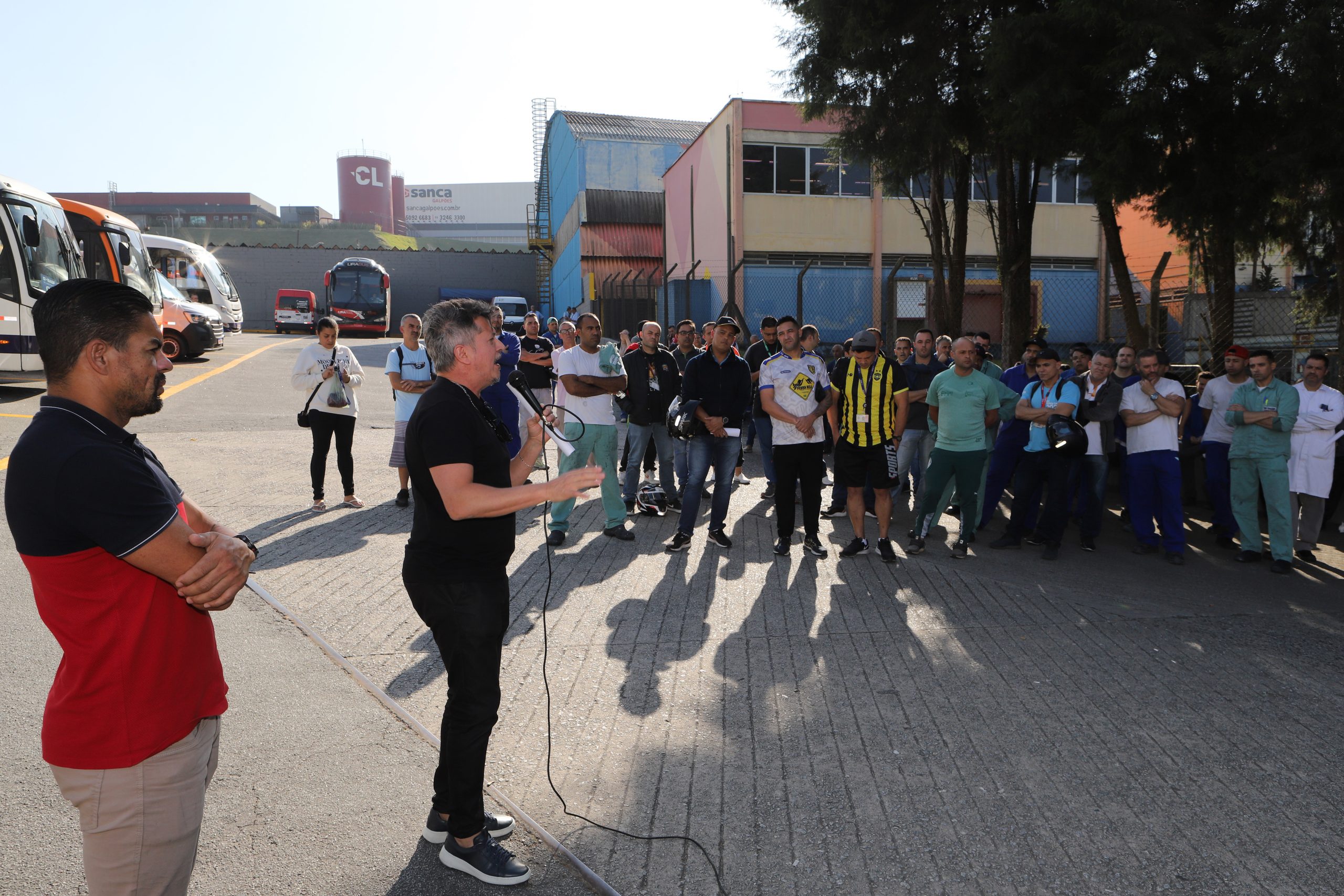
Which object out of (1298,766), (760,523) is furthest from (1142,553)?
(1298,766)

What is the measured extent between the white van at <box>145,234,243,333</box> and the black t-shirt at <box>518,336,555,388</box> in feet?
78.6

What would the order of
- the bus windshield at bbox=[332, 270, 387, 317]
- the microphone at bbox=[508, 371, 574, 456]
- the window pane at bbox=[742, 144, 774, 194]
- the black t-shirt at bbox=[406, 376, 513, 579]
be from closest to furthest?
the black t-shirt at bbox=[406, 376, 513, 579], the microphone at bbox=[508, 371, 574, 456], the window pane at bbox=[742, 144, 774, 194], the bus windshield at bbox=[332, 270, 387, 317]

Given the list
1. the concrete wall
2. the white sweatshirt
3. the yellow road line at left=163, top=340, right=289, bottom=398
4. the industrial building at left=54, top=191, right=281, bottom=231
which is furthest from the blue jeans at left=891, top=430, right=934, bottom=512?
the industrial building at left=54, top=191, right=281, bottom=231

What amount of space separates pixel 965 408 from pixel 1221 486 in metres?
2.63

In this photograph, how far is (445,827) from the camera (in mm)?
3342

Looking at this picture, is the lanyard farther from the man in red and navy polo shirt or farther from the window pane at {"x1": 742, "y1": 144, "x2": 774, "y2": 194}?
the window pane at {"x1": 742, "y1": 144, "x2": 774, "y2": 194}

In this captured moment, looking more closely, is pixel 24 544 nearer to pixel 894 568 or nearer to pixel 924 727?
pixel 924 727

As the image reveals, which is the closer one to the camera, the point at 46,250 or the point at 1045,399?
the point at 1045,399

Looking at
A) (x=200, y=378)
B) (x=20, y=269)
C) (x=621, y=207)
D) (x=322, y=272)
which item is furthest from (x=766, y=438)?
(x=322, y=272)

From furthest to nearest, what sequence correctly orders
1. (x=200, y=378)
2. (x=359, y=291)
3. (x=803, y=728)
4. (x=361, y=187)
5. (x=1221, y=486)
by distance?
(x=361, y=187) < (x=359, y=291) < (x=200, y=378) < (x=1221, y=486) < (x=803, y=728)

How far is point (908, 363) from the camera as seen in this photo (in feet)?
32.1

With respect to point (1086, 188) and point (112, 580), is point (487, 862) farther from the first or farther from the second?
point (1086, 188)

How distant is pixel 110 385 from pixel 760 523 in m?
7.39

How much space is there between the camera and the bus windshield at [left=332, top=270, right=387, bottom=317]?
3953cm
